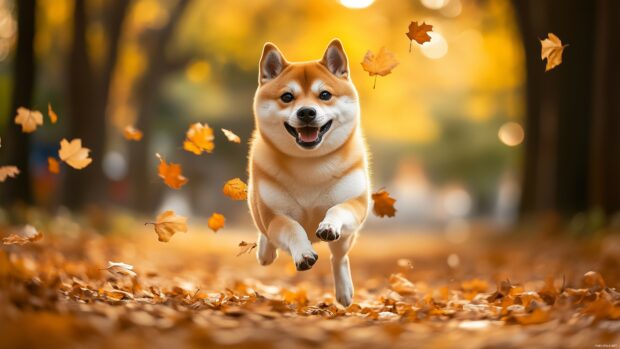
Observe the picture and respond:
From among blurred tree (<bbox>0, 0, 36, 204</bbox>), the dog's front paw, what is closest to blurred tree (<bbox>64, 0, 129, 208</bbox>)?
blurred tree (<bbox>0, 0, 36, 204</bbox>)

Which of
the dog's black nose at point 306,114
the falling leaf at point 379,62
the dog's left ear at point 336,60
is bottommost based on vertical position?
the dog's black nose at point 306,114

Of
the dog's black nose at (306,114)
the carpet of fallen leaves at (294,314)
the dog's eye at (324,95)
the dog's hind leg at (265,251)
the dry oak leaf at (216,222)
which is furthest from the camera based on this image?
the dog's hind leg at (265,251)

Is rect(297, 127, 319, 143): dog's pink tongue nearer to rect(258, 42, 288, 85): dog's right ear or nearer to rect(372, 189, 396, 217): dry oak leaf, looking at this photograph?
rect(258, 42, 288, 85): dog's right ear

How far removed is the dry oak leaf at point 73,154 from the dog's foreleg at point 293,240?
1477 millimetres

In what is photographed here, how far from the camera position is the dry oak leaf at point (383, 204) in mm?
5164

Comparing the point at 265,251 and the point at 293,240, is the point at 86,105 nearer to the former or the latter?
the point at 265,251

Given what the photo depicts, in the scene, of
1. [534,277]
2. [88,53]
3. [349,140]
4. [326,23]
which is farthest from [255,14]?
[349,140]

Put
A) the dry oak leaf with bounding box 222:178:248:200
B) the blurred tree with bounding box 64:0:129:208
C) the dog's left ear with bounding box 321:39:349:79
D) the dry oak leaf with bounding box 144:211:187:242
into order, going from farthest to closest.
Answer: the blurred tree with bounding box 64:0:129:208 < the dry oak leaf with bounding box 222:178:248:200 < the dry oak leaf with bounding box 144:211:187:242 < the dog's left ear with bounding box 321:39:349:79

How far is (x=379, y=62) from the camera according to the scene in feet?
16.0

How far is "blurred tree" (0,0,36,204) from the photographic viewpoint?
11086 mm

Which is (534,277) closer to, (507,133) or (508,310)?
(508,310)

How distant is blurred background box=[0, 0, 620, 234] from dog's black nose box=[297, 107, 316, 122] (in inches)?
264

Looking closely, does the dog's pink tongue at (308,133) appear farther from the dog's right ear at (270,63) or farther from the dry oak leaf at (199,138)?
the dry oak leaf at (199,138)

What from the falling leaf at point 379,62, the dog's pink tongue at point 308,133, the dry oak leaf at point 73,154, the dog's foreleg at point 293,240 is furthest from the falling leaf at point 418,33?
the dry oak leaf at point 73,154
